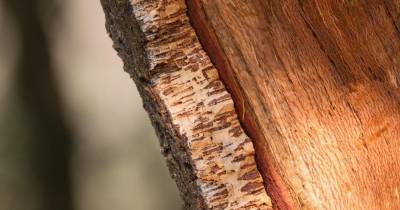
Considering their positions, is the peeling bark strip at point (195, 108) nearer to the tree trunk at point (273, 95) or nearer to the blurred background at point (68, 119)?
the tree trunk at point (273, 95)

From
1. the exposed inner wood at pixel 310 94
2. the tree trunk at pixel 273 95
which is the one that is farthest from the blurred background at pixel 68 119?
the exposed inner wood at pixel 310 94

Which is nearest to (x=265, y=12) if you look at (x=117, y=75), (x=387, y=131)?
(x=387, y=131)

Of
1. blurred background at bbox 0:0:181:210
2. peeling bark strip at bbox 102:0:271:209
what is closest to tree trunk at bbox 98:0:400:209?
peeling bark strip at bbox 102:0:271:209

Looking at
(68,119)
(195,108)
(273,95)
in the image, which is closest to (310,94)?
(273,95)

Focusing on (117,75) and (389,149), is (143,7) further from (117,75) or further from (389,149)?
(117,75)

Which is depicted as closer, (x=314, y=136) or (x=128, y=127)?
(x=314, y=136)

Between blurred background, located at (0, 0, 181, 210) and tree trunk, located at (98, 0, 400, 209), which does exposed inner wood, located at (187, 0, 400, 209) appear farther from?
blurred background, located at (0, 0, 181, 210)
